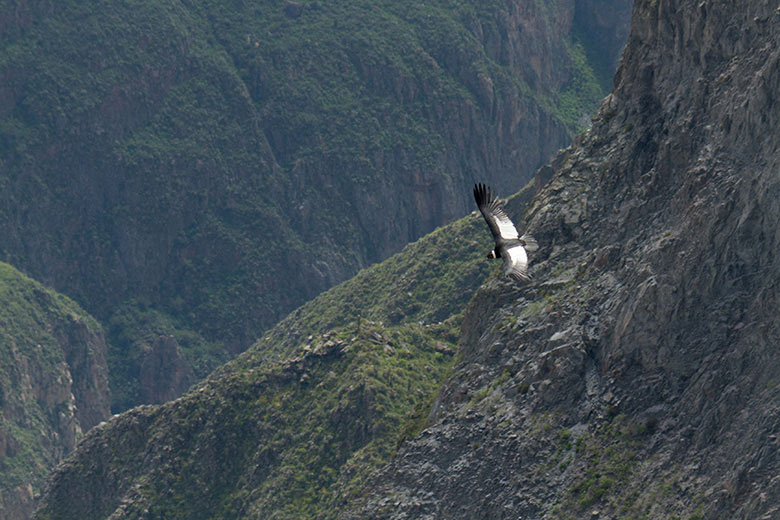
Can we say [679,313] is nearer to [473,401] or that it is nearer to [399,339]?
[473,401]

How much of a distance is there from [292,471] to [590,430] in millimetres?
47066

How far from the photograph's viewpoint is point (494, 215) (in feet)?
308

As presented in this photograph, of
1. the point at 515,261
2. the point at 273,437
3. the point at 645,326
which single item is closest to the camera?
the point at 515,261

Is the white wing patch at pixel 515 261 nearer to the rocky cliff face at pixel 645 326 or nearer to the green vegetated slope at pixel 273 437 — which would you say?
the rocky cliff face at pixel 645 326

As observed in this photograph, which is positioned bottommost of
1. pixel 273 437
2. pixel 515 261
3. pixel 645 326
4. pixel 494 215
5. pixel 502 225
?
pixel 645 326

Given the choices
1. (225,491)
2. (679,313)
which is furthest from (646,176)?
(225,491)

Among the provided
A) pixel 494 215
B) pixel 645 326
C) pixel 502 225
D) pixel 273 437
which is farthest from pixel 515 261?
pixel 273 437

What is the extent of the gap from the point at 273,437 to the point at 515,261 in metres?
86.1

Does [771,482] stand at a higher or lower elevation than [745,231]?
lower

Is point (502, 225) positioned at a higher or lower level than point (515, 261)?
higher

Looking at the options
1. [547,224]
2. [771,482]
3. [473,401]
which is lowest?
[771,482]

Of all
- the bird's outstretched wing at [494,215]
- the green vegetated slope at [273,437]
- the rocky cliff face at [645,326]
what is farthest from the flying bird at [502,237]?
the green vegetated slope at [273,437]

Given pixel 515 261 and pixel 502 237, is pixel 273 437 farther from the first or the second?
pixel 515 261

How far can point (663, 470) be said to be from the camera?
12181cm
